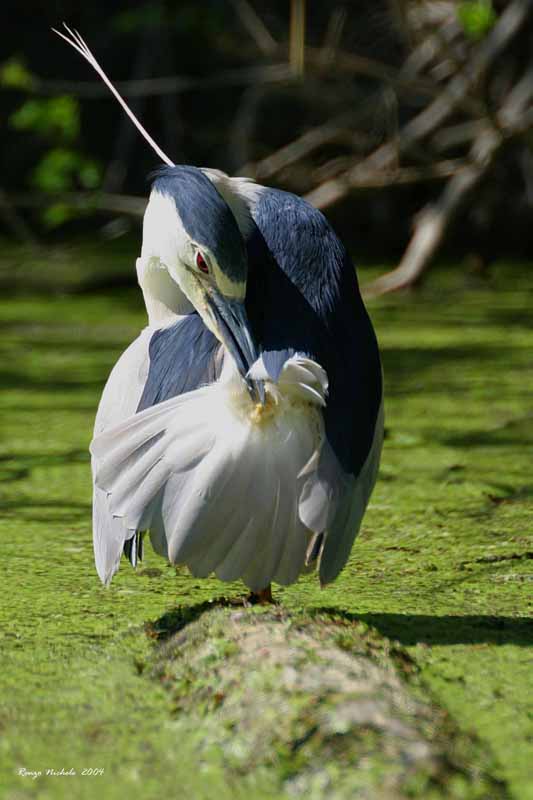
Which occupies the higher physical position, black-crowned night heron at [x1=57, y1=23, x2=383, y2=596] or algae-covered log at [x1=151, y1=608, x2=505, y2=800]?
black-crowned night heron at [x1=57, y1=23, x2=383, y2=596]

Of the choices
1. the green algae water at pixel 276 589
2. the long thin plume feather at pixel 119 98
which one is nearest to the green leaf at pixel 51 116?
the green algae water at pixel 276 589

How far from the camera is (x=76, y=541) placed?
105 inches

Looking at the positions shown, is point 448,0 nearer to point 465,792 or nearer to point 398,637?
point 398,637

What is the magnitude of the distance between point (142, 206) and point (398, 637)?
3969 millimetres

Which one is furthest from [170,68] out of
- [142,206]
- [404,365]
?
[404,365]

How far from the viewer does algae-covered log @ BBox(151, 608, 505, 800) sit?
1.43 metres

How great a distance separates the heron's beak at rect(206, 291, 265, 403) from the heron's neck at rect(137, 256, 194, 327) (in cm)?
24

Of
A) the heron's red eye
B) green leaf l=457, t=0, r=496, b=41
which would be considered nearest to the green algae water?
the heron's red eye

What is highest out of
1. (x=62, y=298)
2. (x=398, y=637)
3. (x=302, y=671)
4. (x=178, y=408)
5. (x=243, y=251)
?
(x=243, y=251)

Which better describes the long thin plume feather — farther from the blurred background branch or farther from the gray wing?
the blurred background branch

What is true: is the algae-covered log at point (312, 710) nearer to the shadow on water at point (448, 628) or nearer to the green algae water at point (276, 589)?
the green algae water at point (276, 589)

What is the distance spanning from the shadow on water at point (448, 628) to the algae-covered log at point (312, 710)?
0.45 feet

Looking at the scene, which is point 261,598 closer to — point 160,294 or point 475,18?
point 160,294

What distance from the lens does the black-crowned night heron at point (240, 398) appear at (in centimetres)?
177
